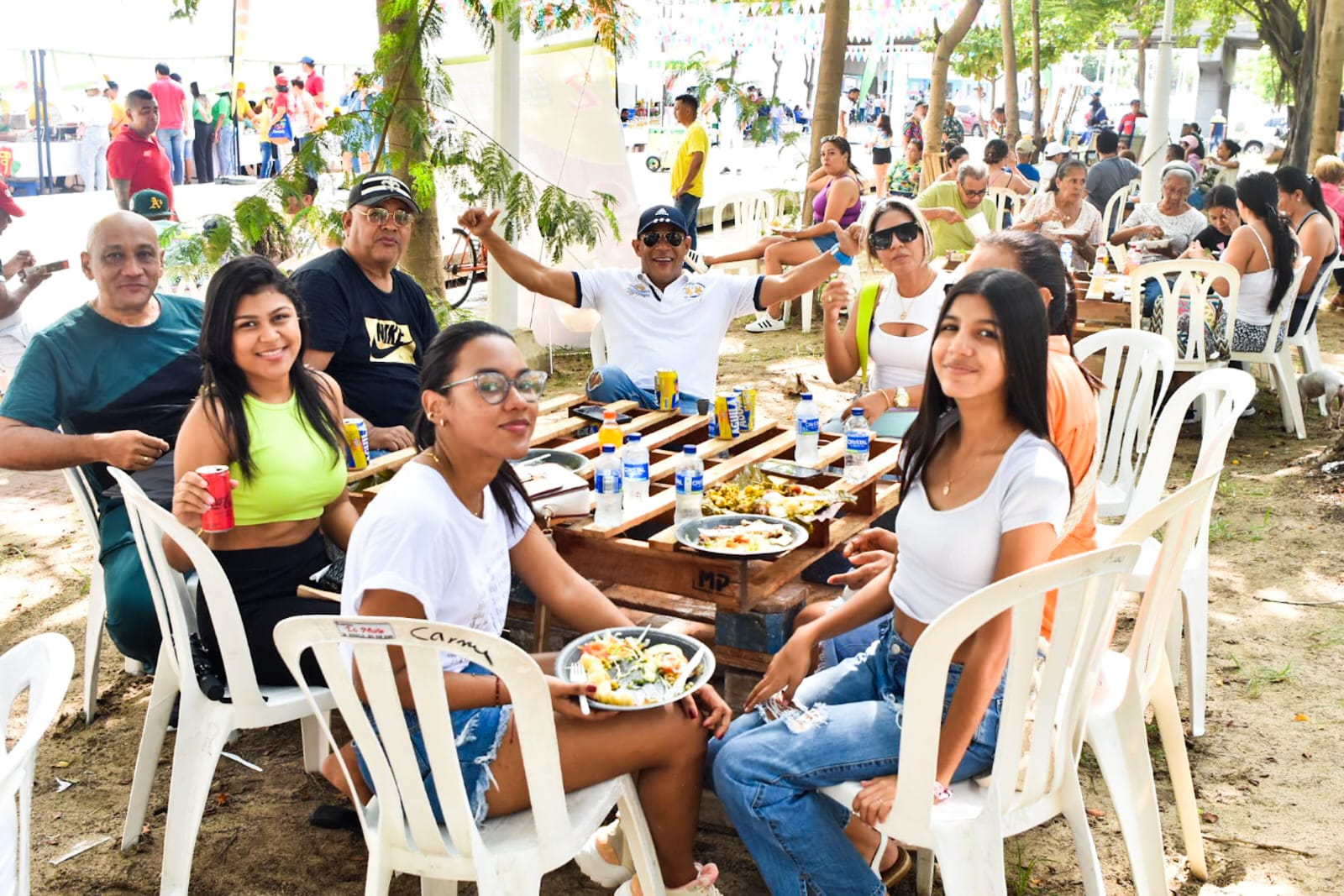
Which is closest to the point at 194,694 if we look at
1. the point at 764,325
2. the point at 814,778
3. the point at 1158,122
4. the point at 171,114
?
the point at 814,778

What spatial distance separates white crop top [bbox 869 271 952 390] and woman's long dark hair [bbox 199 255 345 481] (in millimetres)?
2276

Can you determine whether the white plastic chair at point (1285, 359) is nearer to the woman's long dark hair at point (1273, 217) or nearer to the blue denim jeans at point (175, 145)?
the woman's long dark hair at point (1273, 217)

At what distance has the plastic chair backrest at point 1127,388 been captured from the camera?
4277 millimetres

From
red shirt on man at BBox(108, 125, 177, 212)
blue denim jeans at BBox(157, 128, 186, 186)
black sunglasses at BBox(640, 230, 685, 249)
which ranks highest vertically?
blue denim jeans at BBox(157, 128, 186, 186)

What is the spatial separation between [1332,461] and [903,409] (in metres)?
3.25

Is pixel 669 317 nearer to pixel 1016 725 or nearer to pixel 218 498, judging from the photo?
pixel 218 498

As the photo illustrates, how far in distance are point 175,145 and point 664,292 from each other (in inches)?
404

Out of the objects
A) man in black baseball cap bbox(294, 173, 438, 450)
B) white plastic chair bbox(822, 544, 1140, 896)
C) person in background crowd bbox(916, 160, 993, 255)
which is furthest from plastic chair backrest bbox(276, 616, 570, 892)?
person in background crowd bbox(916, 160, 993, 255)

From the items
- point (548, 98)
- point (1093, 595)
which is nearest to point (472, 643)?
point (1093, 595)

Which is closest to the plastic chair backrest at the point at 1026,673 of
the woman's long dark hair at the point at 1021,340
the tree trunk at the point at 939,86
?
the woman's long dark hair at the point at 1021,340

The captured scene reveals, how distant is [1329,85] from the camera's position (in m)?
12.0

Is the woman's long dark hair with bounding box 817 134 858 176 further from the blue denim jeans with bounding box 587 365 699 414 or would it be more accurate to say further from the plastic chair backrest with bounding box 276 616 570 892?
the plastic chair backrest with bounding box 276 616 570 892

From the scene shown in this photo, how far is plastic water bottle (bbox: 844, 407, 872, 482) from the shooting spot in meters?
3.57

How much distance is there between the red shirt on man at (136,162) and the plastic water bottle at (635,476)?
6.88m
